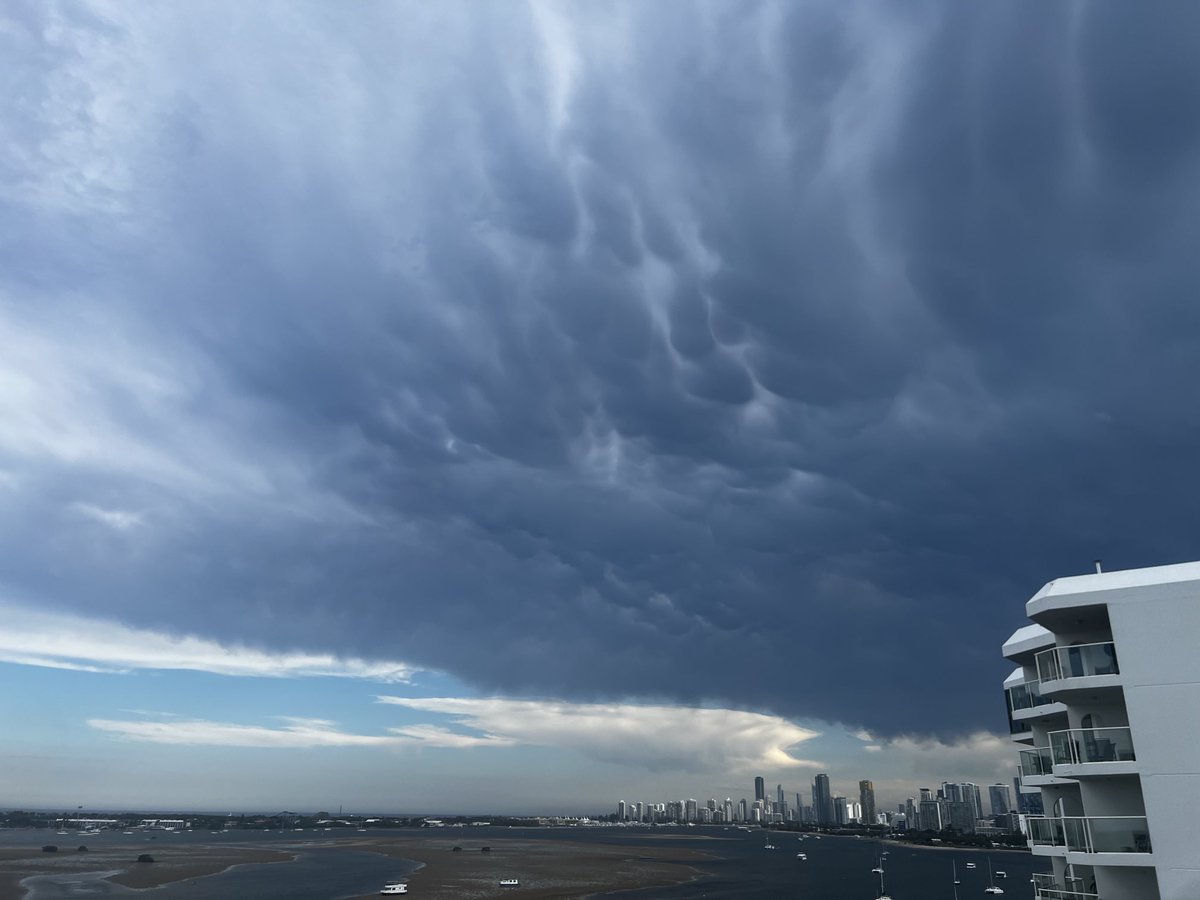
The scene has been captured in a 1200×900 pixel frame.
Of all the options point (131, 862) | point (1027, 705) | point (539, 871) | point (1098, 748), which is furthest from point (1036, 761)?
point (131, 862)

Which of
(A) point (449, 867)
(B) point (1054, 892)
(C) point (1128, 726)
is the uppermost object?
(C) point (1128, 726)

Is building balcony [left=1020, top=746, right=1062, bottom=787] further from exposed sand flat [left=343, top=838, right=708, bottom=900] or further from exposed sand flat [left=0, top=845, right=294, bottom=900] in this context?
exposed sand flat [left=0, top=845, right=294, bottom=900]

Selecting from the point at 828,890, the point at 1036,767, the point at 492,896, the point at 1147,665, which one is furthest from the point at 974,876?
the point at 1147,665

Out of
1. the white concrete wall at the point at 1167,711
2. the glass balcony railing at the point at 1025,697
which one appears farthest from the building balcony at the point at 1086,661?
the glass balcony railing at the point at 1025,697

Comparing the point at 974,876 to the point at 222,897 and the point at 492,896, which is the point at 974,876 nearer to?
the point at 492,896

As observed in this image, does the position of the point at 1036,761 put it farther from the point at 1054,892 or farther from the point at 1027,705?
the point at 1054,892

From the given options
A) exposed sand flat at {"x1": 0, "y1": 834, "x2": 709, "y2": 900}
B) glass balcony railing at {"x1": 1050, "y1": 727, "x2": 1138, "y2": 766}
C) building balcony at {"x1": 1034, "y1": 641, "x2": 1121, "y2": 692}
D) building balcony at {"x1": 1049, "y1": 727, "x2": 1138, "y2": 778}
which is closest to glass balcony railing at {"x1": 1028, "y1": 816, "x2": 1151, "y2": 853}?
building balcony at {"x1": 1049, "y1": 727, "x2": 1138, "y2": 778}
